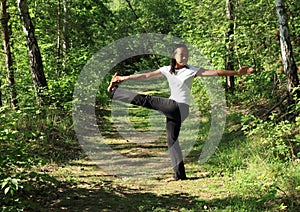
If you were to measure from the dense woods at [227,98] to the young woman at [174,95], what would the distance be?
947 mm

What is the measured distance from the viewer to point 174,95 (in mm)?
5660

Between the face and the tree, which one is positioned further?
the tree

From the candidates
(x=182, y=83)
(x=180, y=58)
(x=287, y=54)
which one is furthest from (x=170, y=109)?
(x=287, y=54)

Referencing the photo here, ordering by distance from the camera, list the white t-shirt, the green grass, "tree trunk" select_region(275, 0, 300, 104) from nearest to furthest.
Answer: the green grass, the white t-shirt, "tree trunk" select_region(275, 0, 300, 104)

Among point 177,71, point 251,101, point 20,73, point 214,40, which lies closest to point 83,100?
point 20,73

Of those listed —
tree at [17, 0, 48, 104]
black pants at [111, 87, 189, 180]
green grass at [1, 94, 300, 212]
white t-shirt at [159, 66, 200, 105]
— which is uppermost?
tree at [17, 0, 48, 104]

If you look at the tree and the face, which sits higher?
the tree

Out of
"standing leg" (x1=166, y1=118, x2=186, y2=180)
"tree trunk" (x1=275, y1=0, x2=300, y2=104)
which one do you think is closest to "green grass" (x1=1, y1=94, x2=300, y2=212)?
"standing leg" (x1=166, y1=118, x2=186, y2=180)

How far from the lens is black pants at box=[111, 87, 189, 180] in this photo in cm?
564

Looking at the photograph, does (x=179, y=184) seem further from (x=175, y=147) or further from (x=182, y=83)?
(x=182, y=83)

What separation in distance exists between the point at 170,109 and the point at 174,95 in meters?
0.25

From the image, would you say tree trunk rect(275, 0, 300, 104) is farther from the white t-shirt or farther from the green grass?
the white t-shirt

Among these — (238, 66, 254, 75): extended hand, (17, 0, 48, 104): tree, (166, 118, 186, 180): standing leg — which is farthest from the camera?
(17, 0, 48, 104): tree

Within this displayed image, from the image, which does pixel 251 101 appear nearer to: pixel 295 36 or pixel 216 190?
pixel 295 36
